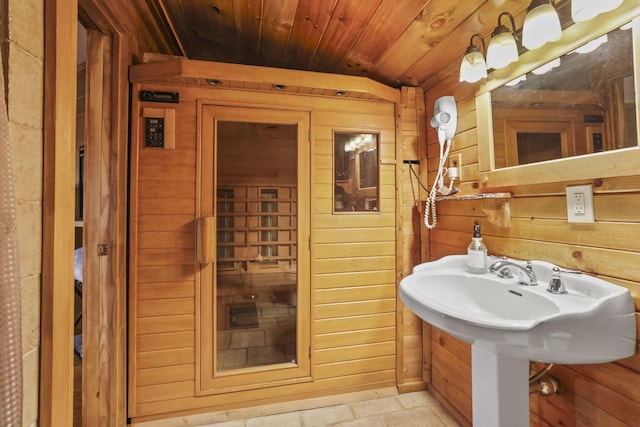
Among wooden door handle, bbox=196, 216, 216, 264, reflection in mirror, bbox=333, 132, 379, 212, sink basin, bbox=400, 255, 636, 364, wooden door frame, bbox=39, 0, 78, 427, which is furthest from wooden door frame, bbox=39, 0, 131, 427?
sink basin, bbox=400, 255, 636, 364

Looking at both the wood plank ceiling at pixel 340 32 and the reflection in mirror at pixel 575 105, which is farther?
the wood plank ceiling at pixel 340 32

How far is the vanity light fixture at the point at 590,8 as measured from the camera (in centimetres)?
90

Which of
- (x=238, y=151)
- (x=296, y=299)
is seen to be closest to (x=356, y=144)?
(x=238, y=151)

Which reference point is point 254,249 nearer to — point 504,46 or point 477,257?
point 477,257

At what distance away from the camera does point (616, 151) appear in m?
0.91

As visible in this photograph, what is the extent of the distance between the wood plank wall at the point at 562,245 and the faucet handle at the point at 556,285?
129mm

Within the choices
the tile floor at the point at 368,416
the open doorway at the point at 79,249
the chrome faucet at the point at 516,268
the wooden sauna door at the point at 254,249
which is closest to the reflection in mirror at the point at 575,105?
the chrome faucet at the point at 516,268

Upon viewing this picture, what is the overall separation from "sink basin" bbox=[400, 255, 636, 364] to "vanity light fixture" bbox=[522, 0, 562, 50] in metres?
0.87

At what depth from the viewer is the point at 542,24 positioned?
1.03m

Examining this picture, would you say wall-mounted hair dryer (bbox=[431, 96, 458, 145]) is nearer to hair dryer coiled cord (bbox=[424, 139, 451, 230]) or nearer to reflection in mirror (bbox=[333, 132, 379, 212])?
hair dryer coiled cord (bbox=[424, 139, 451, 230])

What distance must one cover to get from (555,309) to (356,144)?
1384 mm

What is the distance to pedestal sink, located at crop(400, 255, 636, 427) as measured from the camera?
756mm

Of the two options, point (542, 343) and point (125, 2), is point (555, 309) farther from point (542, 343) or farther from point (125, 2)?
point (125, 2)

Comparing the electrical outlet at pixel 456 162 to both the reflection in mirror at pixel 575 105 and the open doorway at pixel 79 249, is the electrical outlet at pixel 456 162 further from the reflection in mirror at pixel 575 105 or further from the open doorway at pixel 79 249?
the open doorway at pixel 79 249
